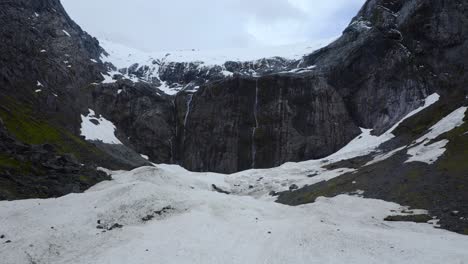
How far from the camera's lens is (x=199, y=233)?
29.5 metres

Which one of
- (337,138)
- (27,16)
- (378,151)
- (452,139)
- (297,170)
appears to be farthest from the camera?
(27,16)

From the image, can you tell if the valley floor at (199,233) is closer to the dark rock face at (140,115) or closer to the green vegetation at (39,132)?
the green vegetation at (39,132)

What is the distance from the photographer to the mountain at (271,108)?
79.1 metres

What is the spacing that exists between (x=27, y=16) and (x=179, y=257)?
13466 centimetres

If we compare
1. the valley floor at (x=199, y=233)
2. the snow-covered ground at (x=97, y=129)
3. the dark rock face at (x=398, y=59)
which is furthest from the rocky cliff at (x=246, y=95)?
the valley floor at (x=199, y=233)

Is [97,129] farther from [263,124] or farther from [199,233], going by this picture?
[199,233]

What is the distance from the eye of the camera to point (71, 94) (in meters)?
123

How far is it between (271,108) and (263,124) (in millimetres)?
5196

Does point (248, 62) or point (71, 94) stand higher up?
point (248, 62)

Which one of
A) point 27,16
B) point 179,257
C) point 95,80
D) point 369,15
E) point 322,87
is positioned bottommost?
point 179,257

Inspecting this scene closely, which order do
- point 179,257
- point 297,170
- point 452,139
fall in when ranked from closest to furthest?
point 179,257, point 452,139, point 297,170

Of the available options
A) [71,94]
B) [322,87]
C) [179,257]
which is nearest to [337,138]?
[322,87]

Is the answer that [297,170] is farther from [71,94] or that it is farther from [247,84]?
[71,94]

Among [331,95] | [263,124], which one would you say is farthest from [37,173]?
[331,95]
